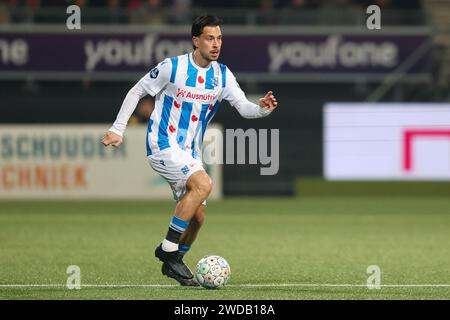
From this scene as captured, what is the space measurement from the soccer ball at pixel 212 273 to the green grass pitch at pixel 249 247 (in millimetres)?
72

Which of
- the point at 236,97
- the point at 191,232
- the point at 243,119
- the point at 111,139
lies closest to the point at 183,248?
the point at 191,232

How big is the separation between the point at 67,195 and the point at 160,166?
35.5ft

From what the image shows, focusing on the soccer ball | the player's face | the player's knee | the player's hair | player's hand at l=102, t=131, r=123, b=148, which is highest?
the player's hair

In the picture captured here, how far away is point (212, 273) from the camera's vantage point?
26.6ft

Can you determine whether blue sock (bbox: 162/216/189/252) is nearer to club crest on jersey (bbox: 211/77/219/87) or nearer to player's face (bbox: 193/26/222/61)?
club crest on jersey (bbox: 211/77/219/87)

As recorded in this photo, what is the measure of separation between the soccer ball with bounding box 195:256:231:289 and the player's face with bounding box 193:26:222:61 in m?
1.50

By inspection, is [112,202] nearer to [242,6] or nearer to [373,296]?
[242,6]

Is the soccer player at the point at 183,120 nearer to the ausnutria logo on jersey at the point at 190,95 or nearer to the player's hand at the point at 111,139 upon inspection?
the ausnutria logo on jersey at the point at 190,95

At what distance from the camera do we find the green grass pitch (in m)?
8.15

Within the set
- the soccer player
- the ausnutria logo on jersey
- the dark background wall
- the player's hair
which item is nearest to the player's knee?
the soccer player

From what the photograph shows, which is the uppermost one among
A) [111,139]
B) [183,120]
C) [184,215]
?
[183,120]

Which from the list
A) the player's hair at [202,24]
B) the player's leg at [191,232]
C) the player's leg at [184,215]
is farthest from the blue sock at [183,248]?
the player's hair at [202,24]

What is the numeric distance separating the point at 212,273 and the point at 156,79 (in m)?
1.49

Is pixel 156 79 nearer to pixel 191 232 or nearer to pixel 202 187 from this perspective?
pixel 202 187
